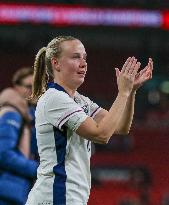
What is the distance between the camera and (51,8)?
1554cm

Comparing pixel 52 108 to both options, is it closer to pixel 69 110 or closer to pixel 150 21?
pixel 69 110

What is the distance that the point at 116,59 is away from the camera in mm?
22828

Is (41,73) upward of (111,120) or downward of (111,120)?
upward

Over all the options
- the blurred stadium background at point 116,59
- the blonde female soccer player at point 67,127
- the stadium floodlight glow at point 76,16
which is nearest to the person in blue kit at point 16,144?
the blonde female soccer player at point 67,127

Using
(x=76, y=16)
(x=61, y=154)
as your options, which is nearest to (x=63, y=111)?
(x=61, y=154)

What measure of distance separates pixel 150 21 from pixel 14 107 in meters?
10.8

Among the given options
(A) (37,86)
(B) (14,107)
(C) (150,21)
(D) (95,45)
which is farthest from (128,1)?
(A) (37,86)

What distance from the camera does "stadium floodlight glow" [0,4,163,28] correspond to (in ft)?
50.6

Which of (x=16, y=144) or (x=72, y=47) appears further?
(x=16, y=144)

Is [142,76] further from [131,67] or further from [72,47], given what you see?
[72,47]

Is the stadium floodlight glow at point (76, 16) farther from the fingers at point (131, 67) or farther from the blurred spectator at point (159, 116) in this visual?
the fingers at point (131, 67)

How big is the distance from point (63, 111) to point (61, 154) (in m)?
0.21

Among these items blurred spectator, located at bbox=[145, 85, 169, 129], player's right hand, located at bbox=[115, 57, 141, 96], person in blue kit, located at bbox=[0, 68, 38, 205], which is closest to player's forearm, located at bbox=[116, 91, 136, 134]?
player's right hand, located at bbox=[115, 57, 141, 96]

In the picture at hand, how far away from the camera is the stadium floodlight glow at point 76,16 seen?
607 inches
